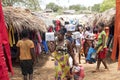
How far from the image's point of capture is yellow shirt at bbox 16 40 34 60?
328 inches

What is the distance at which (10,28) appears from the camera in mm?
11250

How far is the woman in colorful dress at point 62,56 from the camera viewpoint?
7059 mm

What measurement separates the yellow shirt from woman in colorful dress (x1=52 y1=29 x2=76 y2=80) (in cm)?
140

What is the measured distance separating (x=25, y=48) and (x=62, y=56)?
1.58 meters

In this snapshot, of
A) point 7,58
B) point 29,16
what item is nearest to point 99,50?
point 29,16

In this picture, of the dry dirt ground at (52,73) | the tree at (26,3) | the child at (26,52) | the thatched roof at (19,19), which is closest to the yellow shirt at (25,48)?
the child at (26,52)

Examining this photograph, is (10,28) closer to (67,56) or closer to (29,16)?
(29,16)

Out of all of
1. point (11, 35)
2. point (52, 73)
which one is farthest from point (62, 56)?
point (11, 35)

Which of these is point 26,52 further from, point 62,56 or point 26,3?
point 26,3

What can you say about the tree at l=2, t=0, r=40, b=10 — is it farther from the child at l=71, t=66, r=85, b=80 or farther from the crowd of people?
the child at l=71, t=66, r=85, b=80

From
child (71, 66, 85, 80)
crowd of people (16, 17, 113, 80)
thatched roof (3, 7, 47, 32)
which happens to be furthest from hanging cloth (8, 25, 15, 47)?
child (71, 66, 85, 80)

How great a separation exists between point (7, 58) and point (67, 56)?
406 centimetres

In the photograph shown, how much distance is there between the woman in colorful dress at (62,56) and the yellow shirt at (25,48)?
4.60 ft

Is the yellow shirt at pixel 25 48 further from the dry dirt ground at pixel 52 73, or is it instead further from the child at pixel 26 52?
the dry dirt ground at pixel 52 73
